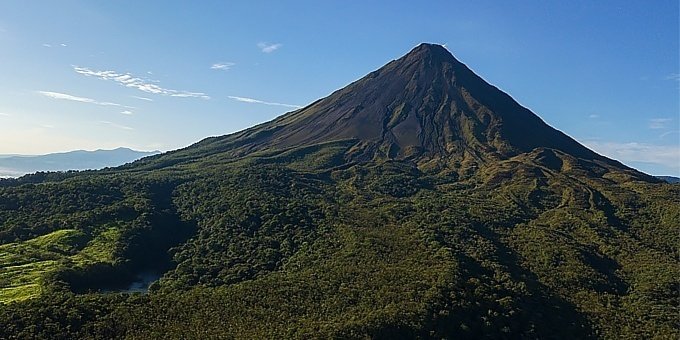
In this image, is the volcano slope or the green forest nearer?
the green forest

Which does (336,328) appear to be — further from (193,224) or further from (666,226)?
(666,226)

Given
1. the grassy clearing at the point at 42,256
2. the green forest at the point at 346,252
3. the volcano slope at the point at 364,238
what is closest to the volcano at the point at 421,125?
the volcano slope at the point at 364,238

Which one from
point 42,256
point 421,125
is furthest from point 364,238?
point 421,125

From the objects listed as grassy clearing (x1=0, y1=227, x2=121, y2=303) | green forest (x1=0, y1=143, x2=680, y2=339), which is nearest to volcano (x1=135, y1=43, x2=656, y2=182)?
green forest (x1=0, y1=143, x2=680, y2=339)

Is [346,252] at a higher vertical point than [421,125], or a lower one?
lower

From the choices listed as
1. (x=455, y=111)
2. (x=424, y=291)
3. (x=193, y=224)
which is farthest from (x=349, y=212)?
(x=455, y=111)

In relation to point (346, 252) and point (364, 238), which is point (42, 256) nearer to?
point (346, 252)

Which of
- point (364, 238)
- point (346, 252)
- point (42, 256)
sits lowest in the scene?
point (42, 256)

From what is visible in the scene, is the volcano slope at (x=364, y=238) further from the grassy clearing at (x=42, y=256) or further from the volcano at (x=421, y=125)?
the volcano at (x=421, y=125)

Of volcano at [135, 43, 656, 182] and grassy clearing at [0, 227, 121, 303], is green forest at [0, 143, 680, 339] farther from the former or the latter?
volcano at [135, 43, 656, 182]
